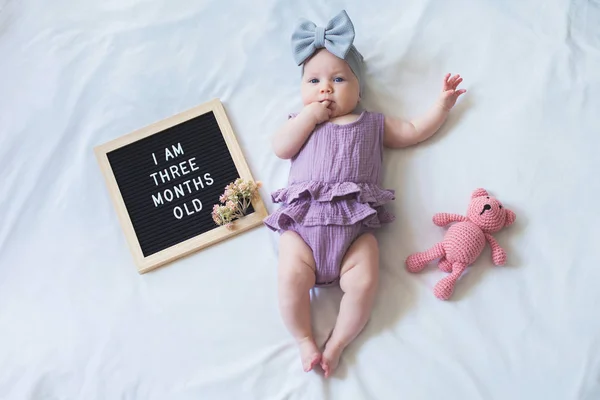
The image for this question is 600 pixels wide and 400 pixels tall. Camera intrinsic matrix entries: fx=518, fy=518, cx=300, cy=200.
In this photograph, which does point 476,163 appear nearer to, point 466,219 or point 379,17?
point 466,219

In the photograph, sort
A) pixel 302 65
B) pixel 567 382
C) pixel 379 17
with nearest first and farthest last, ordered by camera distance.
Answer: pixel 567 382 → pixel 302 65 → pixel 379 17

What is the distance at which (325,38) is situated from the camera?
118cm

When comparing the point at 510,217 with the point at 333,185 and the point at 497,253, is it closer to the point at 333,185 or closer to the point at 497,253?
the point at 497,253

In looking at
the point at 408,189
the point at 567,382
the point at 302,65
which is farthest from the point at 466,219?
the point at 302,65

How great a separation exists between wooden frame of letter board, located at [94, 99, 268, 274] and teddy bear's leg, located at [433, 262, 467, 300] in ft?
1.39

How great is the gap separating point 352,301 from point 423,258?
18cm

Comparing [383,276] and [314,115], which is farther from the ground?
[314,115]

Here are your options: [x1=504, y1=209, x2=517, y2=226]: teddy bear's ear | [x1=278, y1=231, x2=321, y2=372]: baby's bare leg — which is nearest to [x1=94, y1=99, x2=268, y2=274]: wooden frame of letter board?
[x1=278, y1=231, x2=321, y2=372]: baby's bare leg

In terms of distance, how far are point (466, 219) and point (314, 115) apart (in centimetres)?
40

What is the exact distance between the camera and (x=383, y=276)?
111 cm

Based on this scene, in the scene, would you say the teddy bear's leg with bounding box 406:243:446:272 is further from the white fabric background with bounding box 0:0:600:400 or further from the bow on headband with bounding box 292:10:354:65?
the bow on headband with bounding box 292:10:354:65

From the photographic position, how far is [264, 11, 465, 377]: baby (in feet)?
3.43

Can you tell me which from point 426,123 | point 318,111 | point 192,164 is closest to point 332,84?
point 318,111

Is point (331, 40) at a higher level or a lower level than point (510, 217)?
higher
